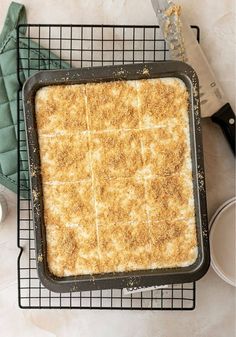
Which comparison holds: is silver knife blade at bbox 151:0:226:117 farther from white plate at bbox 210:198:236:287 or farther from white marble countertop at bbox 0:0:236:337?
white plate at bbox 210:198:236:287

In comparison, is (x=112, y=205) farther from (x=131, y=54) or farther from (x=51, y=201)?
(x=131, y=54)

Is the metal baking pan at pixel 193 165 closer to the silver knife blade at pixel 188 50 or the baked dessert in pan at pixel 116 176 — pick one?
the baked dessert in pan at pixel 116 176

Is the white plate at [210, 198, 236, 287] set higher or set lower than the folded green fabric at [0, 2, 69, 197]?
lower

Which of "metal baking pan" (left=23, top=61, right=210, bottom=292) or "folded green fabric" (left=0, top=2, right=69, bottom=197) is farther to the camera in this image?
"folded green fabric" (left=0, top=2, right=69, bottom=197)

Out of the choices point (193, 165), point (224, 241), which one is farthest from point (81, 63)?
point (224, 241)

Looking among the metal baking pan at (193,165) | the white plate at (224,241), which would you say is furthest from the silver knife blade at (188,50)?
the white plate at (224,241)

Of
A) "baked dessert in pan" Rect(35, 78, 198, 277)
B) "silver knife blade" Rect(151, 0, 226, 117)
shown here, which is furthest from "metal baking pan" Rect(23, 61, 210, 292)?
"silver knife blade" Rect(151, 0, 226, 117)
